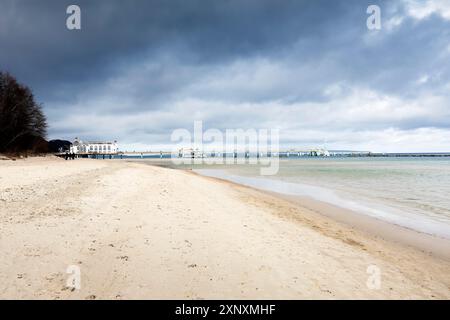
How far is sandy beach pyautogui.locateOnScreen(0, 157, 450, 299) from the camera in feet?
15.1

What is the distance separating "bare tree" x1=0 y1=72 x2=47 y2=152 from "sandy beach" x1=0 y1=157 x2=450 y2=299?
43.6 meters

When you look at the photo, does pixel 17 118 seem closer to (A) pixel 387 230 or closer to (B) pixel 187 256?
(B) pixel 187 256

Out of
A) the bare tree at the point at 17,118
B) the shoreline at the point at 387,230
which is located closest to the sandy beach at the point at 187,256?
the shoreline at the point at 387,230

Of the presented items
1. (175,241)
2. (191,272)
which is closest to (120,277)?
(191,272)

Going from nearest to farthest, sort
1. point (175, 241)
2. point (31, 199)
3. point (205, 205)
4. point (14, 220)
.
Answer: point (175, 241), point (14, 220), point (31, 199), point (205, 205)

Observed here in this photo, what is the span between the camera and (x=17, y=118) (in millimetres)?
46156

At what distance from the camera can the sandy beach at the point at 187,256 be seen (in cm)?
461

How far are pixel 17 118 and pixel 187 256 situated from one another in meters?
54.9

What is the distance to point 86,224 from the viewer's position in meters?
7.68

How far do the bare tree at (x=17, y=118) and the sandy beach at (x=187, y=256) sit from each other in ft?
143

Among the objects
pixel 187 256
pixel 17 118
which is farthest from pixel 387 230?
pixel 17 118
